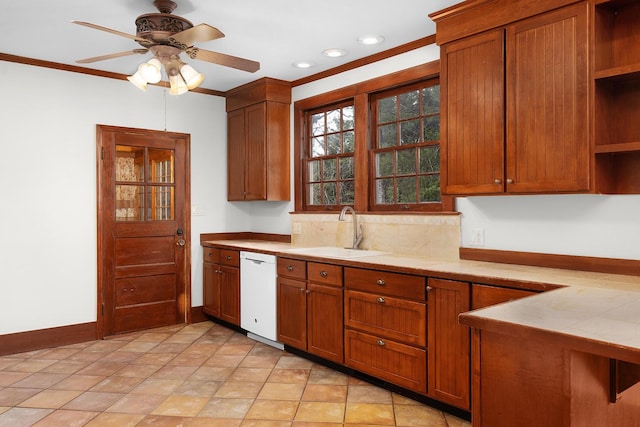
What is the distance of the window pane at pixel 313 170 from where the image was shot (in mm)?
4723

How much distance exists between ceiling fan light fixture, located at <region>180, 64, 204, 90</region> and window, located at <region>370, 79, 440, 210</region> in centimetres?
157

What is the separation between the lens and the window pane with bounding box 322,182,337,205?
4.50 m

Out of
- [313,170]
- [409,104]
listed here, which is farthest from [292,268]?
[409,104]

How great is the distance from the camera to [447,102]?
3035mm

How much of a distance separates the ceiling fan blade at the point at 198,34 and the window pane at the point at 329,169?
197 cm

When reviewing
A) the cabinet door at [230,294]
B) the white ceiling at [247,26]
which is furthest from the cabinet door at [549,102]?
the cabinet door at [230,294]

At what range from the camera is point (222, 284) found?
15.5 feet

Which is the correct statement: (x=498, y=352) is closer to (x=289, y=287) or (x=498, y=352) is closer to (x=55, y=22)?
(x=289, y=287)

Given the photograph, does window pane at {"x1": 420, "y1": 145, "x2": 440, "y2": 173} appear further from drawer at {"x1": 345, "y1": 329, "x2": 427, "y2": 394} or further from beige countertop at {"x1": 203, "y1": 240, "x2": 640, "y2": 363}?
drawer at {"x1": 345, "y1": 329, "x2": 427, "y2": 394}

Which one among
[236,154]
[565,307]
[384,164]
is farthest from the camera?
[236,154]

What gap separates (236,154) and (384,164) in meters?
1.90

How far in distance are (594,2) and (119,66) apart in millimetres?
3795


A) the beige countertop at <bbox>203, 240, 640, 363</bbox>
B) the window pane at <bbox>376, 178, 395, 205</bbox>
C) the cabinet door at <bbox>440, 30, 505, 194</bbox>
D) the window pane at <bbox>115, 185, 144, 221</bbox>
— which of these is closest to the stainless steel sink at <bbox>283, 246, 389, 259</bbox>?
the window pane at <bbox>376, 178, 395, 205</bbox>

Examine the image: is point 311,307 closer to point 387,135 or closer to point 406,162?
point 406,162
